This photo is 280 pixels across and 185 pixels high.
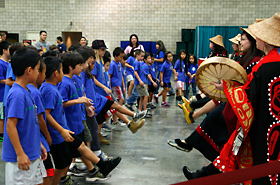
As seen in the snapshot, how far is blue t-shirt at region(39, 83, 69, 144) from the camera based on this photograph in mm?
2764

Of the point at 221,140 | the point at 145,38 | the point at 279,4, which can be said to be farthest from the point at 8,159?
the point at 279,4

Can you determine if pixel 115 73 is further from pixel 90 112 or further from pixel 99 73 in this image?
pixel 90 112

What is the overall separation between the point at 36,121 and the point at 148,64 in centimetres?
568

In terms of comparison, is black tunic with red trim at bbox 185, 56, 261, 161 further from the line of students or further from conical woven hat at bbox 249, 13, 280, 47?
the line of students

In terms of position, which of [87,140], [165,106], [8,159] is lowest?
[165,106]

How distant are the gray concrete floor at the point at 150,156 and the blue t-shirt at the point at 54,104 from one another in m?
0.88

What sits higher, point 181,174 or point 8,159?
point 8,159

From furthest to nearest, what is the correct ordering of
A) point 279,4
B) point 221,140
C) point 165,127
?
point 279,4
point 165,127
point 221,140

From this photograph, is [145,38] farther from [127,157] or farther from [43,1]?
[127,157]

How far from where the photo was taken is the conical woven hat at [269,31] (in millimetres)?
2461

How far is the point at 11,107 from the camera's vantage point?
85.3 inches

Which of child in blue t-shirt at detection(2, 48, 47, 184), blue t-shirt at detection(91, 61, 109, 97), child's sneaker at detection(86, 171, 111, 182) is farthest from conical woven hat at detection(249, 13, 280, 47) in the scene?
blue t-shirt at detection(91, 61, 109, 97)

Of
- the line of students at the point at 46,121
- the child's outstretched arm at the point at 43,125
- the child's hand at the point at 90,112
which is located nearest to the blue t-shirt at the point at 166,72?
the line of students at the point at 46,121

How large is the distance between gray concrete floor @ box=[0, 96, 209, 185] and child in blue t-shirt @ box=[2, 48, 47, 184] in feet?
4.35
